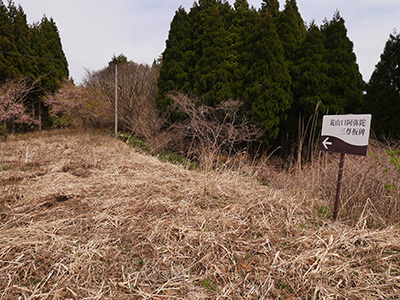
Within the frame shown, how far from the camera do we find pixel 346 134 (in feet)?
8.37

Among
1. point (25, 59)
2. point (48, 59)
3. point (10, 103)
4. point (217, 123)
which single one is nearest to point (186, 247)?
point (217, 123)

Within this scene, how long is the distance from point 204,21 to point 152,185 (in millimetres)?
10582

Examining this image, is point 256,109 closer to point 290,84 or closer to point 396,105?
point 290,84

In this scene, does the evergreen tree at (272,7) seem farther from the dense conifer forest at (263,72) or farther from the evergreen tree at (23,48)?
the evergreen tree at (23,48)

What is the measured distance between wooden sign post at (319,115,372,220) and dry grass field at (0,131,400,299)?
69 centimetres

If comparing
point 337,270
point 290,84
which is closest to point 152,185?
point 337,270

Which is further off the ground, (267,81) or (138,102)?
(267,81)

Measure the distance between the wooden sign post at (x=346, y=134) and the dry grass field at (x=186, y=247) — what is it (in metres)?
0.69

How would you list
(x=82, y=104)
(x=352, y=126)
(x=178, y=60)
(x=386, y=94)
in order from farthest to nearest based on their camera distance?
(x=82, y=104)
(x=178, y=60)
(x=386, y=94)
(x=352, y=126)

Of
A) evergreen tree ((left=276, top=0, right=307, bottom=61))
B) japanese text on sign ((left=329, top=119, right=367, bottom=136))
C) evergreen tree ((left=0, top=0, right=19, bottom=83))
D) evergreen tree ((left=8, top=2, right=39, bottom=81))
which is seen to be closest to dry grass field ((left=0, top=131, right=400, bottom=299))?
japanese text on sign ((left=329, top=119, right=367, bottom=136))

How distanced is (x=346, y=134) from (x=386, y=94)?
772 centimetres

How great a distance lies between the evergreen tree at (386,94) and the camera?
8117 millimetres

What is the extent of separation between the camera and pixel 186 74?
11.8 m

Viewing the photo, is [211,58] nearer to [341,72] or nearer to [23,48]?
[341,72]
